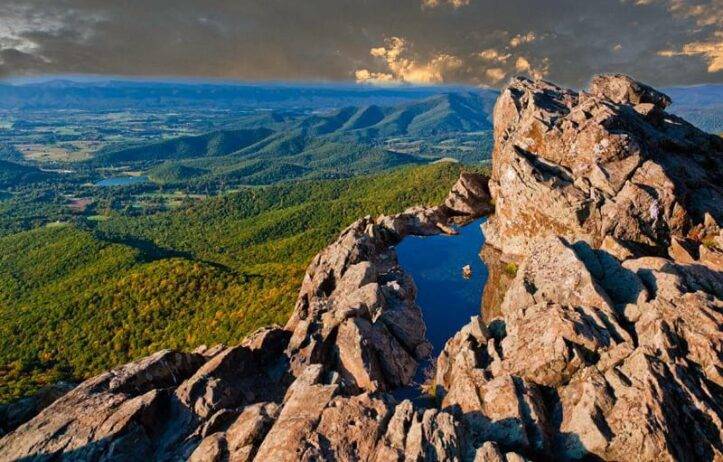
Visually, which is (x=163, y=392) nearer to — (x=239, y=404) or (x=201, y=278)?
(x=239, y=404)

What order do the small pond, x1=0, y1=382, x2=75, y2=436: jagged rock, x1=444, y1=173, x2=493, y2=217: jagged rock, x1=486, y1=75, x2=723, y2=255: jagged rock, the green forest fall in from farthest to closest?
the green forest, x1=444, y1=173, x2=493, y2=217: jagged rock, x1=486, y1=75, x2=723, y2=255: jagged rock, the small pond, x1=0, y1=382, x2=75, y2=436: jagged rock

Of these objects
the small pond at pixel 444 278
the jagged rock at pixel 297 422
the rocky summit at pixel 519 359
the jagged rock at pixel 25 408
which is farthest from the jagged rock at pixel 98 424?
the small pond at pixel 444 278

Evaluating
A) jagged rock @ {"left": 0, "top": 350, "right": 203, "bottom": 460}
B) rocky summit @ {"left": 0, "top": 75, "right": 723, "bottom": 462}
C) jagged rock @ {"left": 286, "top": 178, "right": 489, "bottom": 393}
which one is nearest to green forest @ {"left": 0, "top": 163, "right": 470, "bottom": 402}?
jagged rock @ {"left": 286, "top": 178, "right": 489, "bottom": 393}

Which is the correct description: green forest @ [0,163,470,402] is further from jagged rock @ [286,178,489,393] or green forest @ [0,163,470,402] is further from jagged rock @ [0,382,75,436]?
jagged rock @ [0,382,75,436]

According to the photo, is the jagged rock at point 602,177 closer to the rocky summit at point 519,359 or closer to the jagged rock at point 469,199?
the rocky summit at point 519,359

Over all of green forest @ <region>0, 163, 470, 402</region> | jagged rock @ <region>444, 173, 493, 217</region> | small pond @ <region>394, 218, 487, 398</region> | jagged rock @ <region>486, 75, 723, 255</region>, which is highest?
jagged rock @ <region>486, 75, 723, 255</region>

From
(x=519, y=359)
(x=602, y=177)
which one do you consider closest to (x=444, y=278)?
(x=602, y=177)

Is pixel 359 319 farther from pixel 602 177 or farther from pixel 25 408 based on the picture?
pixel 602 177

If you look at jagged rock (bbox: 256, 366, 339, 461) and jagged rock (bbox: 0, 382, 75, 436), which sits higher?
jagged rock (bbox: 256, 366, 339, 461)
